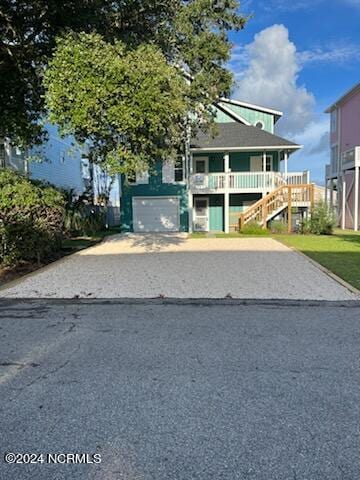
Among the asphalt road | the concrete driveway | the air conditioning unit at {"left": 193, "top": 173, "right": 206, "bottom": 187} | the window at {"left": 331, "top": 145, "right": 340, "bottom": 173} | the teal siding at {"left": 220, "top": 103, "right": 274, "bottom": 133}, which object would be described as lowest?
the asphalt road

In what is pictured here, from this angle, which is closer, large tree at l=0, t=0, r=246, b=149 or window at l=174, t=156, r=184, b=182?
large tree at l=0, t=0, r=246, b=149

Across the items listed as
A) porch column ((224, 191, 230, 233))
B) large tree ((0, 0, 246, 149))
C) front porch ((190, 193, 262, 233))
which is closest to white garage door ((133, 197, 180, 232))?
front porch ((190, 193, 262, 233))

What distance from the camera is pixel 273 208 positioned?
1936cm

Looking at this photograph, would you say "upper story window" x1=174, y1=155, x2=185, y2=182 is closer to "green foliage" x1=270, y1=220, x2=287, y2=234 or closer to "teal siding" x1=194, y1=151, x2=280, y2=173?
"teal siding" x1=194, y1=151, x2=280, y2=173

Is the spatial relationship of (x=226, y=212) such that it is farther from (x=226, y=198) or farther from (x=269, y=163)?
(x=269, y=163)

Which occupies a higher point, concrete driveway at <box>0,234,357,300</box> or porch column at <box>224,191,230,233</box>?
porch column at <box>224,191,230,233</box>

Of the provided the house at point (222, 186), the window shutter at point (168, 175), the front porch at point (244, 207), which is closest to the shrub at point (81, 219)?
the house at point (222, 186)

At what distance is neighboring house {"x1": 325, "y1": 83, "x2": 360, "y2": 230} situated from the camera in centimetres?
2231

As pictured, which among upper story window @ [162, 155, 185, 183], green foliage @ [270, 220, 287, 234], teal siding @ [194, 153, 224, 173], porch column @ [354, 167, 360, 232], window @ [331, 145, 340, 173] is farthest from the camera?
window @ [331, 145, 340, 173]

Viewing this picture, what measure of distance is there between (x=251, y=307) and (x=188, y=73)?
8696 millimetres

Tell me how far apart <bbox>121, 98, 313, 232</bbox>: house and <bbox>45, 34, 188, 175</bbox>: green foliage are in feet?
36.3

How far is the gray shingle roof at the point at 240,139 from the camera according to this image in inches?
792

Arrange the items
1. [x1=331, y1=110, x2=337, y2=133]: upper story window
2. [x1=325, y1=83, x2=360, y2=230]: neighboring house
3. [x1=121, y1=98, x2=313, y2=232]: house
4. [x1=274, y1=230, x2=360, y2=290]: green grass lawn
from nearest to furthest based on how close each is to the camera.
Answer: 1. [x1=274, y1=230, x2=360, y2=290]: green grass lawn
2. [x1=121, y1=98, x2=313, y2=232]: house
3. [x1=325, y1=83, x2=360, y2=230]: neighboring house
4. [x1=331, y1=110, x2=337, y2=133]: upper story window

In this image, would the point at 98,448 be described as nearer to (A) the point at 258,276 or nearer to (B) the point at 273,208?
(A) the point at 258,276
